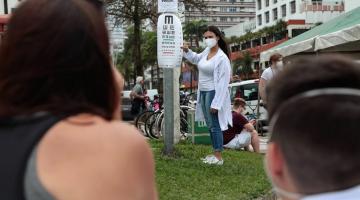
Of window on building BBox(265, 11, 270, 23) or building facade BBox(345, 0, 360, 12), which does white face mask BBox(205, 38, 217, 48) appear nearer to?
building facade BBox(345, 0, 360, 12)

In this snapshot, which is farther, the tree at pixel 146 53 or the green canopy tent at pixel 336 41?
the tree at pixel 146 53

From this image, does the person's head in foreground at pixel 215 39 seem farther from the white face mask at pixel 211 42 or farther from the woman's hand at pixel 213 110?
the woman's hand at pixel 213 110

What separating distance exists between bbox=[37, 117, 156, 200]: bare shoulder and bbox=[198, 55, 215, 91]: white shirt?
5.58 m

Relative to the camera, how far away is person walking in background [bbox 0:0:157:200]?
148 centimetres

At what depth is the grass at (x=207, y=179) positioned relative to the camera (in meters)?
5.54

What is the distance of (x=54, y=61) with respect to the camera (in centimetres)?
157

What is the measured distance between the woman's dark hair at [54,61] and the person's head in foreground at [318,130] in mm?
514

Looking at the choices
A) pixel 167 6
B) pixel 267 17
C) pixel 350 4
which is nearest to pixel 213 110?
pixel 167 6

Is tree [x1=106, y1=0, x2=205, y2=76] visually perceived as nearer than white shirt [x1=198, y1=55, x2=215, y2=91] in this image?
No

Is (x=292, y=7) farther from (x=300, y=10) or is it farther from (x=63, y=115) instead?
(x=63, y=115)

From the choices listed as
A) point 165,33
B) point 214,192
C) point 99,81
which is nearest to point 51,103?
point 99,81

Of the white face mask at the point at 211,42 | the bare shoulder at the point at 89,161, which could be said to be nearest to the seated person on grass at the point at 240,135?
the white face mask at the point at 211,42

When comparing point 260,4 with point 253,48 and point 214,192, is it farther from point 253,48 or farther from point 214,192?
point 214,192

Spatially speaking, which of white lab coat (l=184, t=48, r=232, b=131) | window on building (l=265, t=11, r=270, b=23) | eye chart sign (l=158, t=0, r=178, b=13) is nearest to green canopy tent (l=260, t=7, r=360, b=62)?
white lab coat (l=184, t=48, r=232, b=131)
